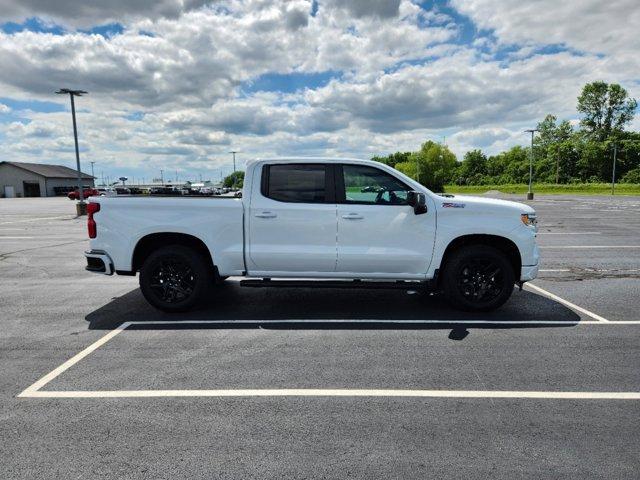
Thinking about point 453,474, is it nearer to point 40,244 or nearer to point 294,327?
point 294,327

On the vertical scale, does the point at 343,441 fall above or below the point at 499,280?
below

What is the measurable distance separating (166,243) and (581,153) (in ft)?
320

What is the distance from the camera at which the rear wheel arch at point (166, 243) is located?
5.89m

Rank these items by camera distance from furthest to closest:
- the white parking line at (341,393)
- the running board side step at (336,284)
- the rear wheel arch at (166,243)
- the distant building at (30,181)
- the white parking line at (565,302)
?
1. the distant building at (30,181)
2. the rear wheel arch at (166,243)
3. the white parking line at (565,302)
4. the running board side step at (336,284)
5. the white parking line at (341,393)

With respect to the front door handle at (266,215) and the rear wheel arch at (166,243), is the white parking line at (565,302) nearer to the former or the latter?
the front door handle at (266,215)

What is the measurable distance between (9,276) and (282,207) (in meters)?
6.31

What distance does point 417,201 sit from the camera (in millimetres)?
5477

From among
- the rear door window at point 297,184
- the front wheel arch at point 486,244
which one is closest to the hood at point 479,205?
the front wheel arch at point 486,244

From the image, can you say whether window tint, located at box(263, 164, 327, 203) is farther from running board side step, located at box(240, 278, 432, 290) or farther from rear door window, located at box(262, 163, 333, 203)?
running board side step, located at box(240, 278, 432, 290)

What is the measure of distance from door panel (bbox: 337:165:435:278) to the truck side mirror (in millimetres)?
114

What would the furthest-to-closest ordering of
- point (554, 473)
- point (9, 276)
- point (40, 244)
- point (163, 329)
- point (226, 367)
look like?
point (40, 244) < point (9, 276) < point (163, 329) < point (226, 367) < point (554, 473)

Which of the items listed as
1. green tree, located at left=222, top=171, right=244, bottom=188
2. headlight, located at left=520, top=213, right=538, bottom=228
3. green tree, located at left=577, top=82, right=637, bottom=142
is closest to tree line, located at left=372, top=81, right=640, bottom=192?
green tree, located at left=577, top=82, right=637, bottom=142

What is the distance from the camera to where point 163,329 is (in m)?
5.36

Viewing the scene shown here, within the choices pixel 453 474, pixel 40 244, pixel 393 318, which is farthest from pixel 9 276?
pixel 453 474
